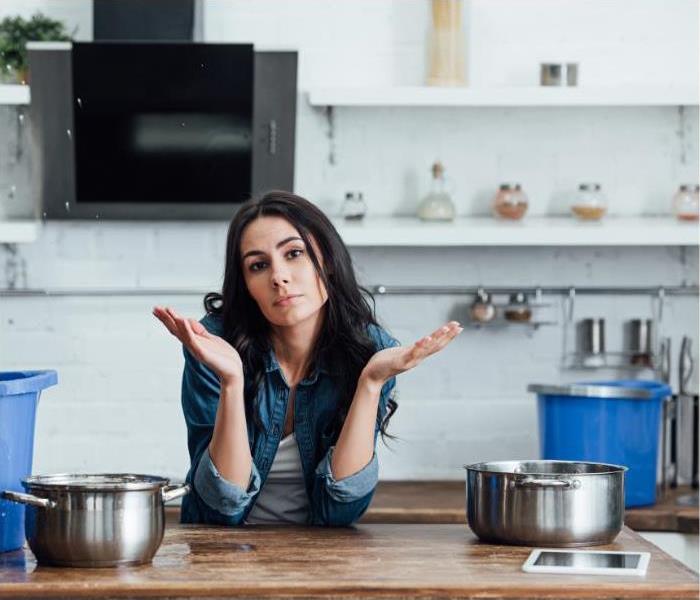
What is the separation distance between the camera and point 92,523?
1.98 meters

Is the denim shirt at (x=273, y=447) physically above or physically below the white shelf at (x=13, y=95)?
below

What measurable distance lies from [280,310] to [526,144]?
1.96 m

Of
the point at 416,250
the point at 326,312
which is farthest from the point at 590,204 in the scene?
the point at 326,312

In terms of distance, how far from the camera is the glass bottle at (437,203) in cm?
405

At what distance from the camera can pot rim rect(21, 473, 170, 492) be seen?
198cm

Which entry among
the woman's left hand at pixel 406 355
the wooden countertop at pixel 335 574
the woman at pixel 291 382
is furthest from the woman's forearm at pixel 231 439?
the woman's left hand at pixel 406 355

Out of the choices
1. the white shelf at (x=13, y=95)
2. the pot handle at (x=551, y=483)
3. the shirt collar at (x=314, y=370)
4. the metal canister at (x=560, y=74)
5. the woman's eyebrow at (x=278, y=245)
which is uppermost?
the metal canister at (x=560, y=74)

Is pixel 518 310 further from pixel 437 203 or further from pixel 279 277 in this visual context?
pixel 279 277

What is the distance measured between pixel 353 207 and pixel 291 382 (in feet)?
4.94

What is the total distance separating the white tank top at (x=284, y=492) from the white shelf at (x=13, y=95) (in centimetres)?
182

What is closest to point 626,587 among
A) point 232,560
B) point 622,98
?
point 232,560

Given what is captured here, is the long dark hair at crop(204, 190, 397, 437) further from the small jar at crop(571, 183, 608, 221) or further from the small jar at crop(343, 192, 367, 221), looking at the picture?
the small jar at crop(571, 183, 608, 221)

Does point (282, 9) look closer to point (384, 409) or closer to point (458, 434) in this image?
point (458, 434)

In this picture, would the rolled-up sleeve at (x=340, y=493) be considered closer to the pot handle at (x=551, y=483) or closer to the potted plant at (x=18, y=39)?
the pot handle at (x=551, y=483)
